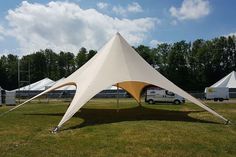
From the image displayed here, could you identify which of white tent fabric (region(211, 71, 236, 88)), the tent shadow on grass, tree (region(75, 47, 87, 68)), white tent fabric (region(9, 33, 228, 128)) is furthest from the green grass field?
tree (region(75, 47, 87, 68))

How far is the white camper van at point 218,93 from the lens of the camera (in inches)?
1937

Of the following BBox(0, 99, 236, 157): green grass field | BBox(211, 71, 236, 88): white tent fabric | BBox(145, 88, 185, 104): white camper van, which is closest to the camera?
BBox(0, 99, 236, 157): green grass field

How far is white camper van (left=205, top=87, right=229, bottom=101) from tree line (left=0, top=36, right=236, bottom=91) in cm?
2946

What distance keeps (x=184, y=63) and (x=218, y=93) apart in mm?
36268

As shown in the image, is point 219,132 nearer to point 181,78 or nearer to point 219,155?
point 219,155

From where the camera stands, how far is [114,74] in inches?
685

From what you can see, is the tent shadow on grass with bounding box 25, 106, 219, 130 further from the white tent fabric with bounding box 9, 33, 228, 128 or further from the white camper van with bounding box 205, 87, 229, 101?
the white camper van with bounding box 205, 87, 229, 101

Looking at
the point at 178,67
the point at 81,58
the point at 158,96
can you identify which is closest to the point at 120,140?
the point at 158,96

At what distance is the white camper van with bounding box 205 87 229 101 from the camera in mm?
49188

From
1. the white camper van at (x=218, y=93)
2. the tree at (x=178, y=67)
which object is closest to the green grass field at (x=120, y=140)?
the white camper van at (x=218, y=93)

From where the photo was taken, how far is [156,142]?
1076 centimetres

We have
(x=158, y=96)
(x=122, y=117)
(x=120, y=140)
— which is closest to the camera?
(x=120, y=140)

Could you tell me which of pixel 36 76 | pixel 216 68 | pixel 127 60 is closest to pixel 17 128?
pixel 127 60

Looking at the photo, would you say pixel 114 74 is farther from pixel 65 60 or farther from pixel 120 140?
pixel 65 60
